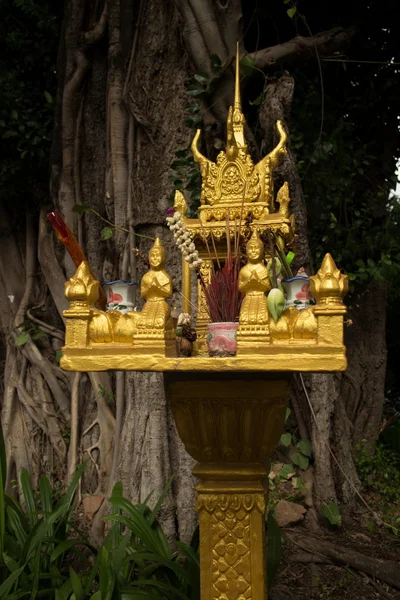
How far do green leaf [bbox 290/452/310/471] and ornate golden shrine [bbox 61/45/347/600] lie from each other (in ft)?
4.54

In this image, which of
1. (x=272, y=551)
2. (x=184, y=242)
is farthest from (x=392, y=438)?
(x=184, y=242)

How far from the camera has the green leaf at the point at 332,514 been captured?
3.33m

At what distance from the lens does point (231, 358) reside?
177 centimetres

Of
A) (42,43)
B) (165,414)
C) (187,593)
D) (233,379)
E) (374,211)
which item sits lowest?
(187,593)

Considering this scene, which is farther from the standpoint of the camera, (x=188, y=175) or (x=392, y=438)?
(x=392, y=438)

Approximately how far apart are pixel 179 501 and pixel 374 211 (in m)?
2.28

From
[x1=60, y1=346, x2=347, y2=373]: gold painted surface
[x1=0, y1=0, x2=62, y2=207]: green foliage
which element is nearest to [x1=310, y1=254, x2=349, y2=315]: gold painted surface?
[x1=60, y1=346, x2=347, y2=373]: gold painted surface

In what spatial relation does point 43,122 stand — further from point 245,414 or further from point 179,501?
point 245,414

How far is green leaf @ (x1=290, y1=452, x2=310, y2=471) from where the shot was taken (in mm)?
3512

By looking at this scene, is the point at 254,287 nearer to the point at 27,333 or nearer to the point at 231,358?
the point at 231,358

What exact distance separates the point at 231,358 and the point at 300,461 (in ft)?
6.36

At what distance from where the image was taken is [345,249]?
4.07 metres

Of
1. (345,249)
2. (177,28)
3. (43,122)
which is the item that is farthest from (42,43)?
(345,249)

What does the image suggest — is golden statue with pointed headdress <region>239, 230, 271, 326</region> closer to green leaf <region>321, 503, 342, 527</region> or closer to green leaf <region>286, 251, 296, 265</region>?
green leaf <region>286, 251, 296, 265</region>
